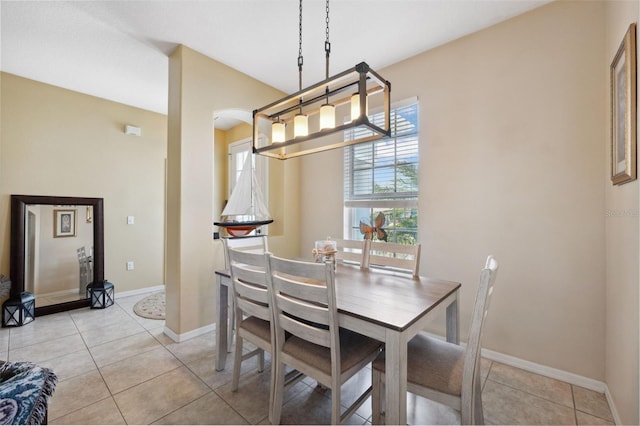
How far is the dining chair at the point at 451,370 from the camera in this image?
1173 millimetres

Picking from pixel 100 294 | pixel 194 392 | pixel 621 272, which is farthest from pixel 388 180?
pixel 100 294

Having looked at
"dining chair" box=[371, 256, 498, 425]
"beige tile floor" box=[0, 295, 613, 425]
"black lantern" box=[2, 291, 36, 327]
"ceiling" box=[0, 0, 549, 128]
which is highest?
"ceiling" box=[0, 0, 549, 128]

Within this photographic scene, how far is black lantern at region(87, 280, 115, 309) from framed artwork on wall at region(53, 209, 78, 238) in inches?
26.9

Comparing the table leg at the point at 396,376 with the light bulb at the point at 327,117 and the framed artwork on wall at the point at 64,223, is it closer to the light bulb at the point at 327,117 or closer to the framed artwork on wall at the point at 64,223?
the light bulb at the point at 327,117

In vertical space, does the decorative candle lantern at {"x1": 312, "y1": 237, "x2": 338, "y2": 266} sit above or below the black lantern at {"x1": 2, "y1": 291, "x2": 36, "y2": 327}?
above

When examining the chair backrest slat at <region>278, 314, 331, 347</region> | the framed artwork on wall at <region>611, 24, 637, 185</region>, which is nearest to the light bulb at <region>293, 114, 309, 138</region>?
the chair backrest slat at <region>278, 314, 331, 347</region>

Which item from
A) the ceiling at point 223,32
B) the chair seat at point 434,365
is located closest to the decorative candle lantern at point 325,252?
the chair seat at point 434,365

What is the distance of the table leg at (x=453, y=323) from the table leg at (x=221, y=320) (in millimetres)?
1583

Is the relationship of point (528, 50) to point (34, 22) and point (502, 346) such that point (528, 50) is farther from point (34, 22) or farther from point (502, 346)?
point (34, 22)

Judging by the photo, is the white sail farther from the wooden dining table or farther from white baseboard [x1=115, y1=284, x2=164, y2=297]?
white baseboard [x1=115, y1=284, x2=164, y2=297]

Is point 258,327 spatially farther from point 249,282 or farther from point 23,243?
point 23,243

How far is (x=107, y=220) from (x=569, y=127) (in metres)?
5.00

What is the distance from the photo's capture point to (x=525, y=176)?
2105mm

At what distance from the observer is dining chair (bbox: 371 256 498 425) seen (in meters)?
1.17
